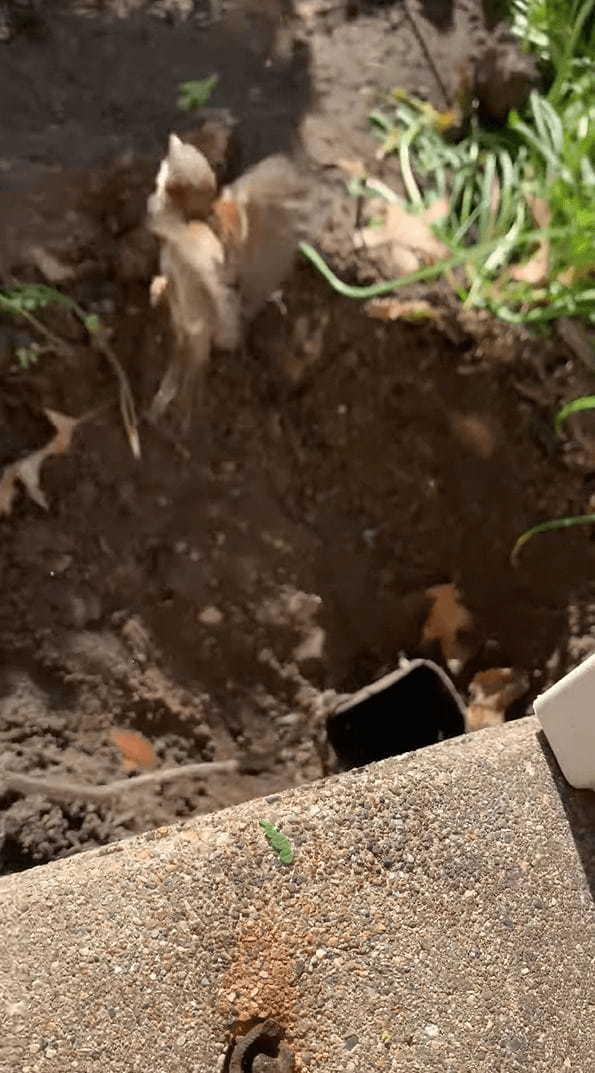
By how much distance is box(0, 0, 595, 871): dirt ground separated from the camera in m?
1.56

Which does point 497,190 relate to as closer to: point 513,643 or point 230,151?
point 230,151

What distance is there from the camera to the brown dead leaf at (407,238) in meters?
1.63

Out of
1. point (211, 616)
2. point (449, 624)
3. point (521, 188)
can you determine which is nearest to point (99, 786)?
point (211, 616)

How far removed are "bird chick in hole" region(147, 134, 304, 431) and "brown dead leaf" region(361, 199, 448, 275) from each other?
142 mm

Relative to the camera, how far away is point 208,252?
1.56 meters

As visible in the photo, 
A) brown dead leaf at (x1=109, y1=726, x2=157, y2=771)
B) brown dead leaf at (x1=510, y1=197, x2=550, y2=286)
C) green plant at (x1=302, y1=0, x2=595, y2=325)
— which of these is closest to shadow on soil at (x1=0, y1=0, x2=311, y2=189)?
green plant at (x1=302, y1=0, x2=595, y2=325)

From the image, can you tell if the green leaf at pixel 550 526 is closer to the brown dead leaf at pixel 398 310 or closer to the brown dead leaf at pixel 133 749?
the brown dead leaf at pixel 398 310

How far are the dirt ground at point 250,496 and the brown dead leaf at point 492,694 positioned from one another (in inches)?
1.1

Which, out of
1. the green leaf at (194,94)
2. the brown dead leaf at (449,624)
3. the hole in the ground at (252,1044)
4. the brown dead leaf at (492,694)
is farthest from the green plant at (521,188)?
the hole in the ground at (252,1044)

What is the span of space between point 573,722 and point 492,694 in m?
0.38

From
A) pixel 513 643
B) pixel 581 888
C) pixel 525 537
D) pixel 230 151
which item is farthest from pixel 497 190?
pixel 581 888

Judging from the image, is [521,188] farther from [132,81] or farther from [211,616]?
[211,616]

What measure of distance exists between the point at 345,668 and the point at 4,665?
1.89 feet

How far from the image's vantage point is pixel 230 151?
65.5 inches
